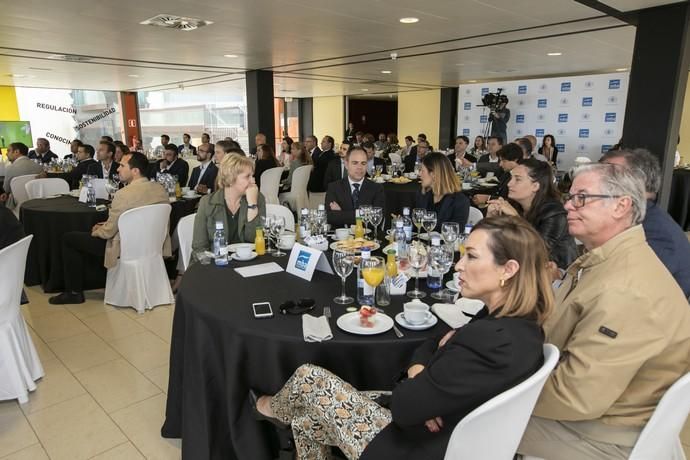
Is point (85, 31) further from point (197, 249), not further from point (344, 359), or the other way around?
point (344, 359)

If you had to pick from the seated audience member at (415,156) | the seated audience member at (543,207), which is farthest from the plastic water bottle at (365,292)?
the seated audience member at (415,156)

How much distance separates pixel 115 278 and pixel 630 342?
4161mm

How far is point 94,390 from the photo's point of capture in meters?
2.95

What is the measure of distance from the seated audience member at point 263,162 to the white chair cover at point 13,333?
477cm

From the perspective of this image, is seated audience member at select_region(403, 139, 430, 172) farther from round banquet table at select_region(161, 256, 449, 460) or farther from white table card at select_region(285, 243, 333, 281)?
round banquet table at select_region(161, 256, 449, 460)

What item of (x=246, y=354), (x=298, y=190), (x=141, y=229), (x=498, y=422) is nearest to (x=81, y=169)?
(x=298, y=190)

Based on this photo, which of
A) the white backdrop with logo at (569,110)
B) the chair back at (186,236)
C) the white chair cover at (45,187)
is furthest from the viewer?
the white backdrop with logo at (569,110)

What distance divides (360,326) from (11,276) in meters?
2.20

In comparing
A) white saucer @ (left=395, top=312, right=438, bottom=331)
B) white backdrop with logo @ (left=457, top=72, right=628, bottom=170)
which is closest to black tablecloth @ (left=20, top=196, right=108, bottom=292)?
white saucer @ (left=395, top=312, right=438, bottom=331)

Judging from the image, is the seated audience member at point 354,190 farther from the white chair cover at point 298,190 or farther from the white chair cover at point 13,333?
the white chair cover at point 298,190

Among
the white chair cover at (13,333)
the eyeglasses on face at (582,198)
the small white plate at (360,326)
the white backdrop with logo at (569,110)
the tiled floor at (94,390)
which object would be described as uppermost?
the white backdrop with logo at (569,110)

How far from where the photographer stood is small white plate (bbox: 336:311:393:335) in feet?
5.77

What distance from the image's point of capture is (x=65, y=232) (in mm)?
4422

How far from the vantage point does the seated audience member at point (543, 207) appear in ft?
9.28
